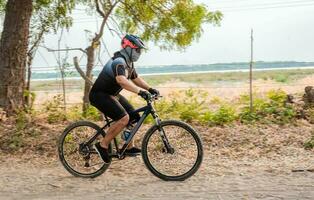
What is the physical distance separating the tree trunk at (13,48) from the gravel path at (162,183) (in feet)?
9.28

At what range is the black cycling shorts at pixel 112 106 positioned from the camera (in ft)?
24.1

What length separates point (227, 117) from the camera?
35.8 feet

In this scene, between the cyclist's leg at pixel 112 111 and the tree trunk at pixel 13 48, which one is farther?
the tree trunk at pixel 13 48

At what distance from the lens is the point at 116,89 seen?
7504 millimetres

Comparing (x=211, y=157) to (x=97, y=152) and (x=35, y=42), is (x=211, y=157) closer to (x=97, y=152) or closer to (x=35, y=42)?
(x=97, y=152)

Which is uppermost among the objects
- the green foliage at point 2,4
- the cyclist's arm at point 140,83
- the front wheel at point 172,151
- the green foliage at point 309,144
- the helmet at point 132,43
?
the green foliage at point 2,4

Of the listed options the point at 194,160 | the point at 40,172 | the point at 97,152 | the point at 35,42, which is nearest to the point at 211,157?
the point at 194,160

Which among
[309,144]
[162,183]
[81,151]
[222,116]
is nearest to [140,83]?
[81,151]

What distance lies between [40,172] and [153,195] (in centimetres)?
237

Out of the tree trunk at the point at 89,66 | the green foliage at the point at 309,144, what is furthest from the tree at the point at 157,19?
the green foliage at the point at 309,144

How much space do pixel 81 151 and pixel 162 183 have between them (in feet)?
4.44

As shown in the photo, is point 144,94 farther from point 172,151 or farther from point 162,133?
point 172,151

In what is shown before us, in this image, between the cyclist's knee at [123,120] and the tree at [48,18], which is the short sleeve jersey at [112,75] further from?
the tree at [48,18]

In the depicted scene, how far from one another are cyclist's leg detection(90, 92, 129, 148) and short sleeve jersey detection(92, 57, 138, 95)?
8 centimetres
